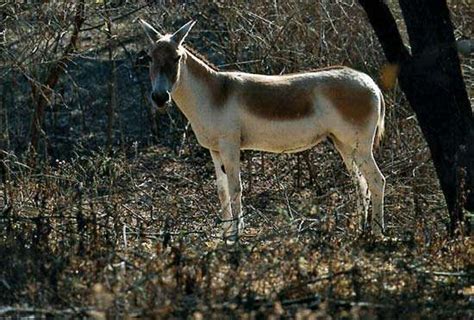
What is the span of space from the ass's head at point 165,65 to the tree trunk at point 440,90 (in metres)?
2.23

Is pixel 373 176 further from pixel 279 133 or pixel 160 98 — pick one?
pixel 160 98

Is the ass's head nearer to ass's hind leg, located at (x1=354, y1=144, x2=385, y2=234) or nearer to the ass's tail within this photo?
ass's hind leg, located at (x1=354, y1=144, x2=385, y2=234)

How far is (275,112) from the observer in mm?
12242

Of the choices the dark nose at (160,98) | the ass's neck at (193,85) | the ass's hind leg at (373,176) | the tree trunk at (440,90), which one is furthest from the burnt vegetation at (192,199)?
the dark nose at (160,98)

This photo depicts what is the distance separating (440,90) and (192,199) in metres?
4.79

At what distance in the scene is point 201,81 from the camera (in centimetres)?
1229

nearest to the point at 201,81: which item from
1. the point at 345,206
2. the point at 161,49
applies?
the point at 161,49

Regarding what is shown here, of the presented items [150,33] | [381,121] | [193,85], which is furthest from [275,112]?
[150,33]

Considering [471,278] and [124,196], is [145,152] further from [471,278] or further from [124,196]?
[471,278]

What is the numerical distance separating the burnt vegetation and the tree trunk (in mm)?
549

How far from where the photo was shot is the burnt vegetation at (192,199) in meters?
7.50

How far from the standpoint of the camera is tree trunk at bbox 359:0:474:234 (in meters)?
10.3

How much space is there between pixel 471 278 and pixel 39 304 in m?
2.99

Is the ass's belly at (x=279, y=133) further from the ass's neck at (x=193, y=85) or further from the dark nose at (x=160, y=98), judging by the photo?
the dark nose at (x=160, y=98)
